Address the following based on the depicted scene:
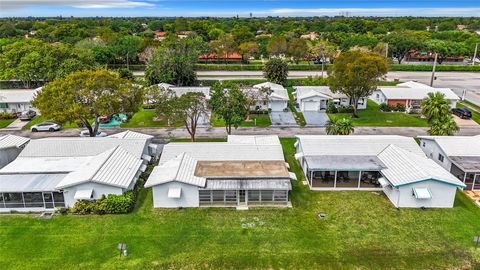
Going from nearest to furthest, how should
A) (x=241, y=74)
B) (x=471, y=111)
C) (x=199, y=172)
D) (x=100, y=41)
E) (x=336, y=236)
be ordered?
(x=336, y=236), (x=199, y=172), (x=471, y=111), (x=241, y=74), (x=100, y=41)

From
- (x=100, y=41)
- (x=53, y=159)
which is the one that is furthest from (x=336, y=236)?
(x=100, y=41)

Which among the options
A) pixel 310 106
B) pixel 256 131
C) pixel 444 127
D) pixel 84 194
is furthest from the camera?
pixel 310 106

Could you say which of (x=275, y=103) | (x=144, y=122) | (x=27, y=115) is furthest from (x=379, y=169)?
(x=27, y=115)

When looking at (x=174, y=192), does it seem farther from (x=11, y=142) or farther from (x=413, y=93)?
(x=413, y=93)

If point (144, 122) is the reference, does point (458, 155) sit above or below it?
above

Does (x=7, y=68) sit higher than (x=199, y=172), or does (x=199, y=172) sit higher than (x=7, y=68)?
(x=7, y=68)

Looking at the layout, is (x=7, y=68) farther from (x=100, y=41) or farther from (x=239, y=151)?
(x=239, y=151)
